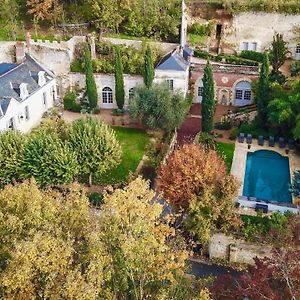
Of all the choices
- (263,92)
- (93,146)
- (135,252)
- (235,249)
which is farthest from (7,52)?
(135,252)

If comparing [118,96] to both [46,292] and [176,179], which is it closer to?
[176,179]

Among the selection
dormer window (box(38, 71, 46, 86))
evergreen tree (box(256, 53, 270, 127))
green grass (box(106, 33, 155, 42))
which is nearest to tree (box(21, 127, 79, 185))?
dormer window (box(38, 71, 46, 86))

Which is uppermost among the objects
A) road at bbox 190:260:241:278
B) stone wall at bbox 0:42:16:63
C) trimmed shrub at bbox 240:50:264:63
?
stone wall at bbox 0:42:16:63

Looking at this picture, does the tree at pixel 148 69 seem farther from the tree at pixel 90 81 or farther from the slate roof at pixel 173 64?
the tree at pixel 90 81

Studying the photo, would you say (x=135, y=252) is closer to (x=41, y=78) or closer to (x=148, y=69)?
(x=148, y=69)

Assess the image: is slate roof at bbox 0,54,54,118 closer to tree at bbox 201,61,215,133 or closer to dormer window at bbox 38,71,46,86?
dormer window at bbox 38,71,46,86

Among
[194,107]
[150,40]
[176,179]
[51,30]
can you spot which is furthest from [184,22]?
[176,179]
